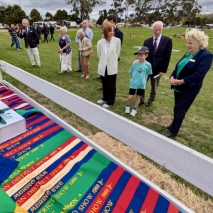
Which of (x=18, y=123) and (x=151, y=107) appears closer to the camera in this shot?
(x=18, y=123)

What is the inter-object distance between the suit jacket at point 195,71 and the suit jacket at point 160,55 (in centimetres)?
118

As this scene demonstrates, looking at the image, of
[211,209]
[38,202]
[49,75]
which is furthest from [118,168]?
[49,75]

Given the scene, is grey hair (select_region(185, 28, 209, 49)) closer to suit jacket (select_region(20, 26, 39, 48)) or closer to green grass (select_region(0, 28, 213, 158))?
green grass (select_region(0, 28, 213, 158))

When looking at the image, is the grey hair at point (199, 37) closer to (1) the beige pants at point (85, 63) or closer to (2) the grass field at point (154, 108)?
(2) the grass field at point (154, 108)

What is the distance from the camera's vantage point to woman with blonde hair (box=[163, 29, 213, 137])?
2.62 m

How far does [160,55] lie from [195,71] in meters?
1.42

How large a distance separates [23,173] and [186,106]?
2.55 meters

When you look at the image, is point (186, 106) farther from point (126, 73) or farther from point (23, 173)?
point (126, 73)

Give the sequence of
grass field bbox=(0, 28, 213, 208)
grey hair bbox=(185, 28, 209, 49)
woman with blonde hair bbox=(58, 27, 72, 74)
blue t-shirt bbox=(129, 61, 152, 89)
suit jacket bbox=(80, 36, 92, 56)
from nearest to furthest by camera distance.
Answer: grey hair bbox=(185, 28, 209, 49) → grass field bbox=(0, 28, 213, 208) → blue t-shirt bbox=(129, 61, 152, 89) → suit jacket bbox=(80, 36, 92, 56) → woman with blonde hair bbox=(58, 27, 72, 74)

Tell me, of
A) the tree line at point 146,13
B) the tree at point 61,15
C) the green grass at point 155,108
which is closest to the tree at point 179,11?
the tree line at point 146,13

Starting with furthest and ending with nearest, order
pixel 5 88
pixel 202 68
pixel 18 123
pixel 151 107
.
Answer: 1. pixel 151 107
2. pixel 5 88
3. pixel 202 68
4. pixel 18 123

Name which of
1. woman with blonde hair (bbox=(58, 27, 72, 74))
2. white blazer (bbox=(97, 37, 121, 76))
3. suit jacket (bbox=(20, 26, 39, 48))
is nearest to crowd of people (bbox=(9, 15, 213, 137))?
white blazer (bbox=(97, 37, 121, 76))

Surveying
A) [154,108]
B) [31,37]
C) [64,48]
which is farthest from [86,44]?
[154,108]

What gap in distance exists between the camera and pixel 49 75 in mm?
7145
